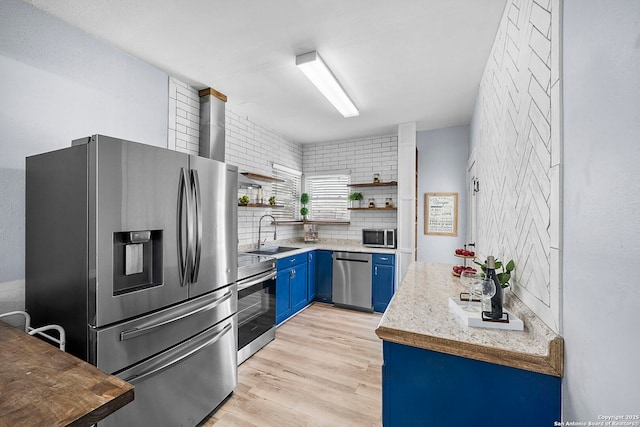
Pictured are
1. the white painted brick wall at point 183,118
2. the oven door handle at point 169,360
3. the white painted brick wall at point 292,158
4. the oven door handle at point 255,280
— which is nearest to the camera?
the oven door handle at point 169,360

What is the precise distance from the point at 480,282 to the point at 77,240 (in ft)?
6.56

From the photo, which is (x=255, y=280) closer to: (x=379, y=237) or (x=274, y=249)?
(x=274, y=249)

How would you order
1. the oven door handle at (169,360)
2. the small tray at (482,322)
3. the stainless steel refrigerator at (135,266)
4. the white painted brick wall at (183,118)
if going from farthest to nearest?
the white painted brick wall at (183,118), the oven door handle at (169,360), the stainless steel refrigerator at (135,266), the small tray at (482,322)

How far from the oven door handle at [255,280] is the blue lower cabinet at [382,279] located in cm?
153

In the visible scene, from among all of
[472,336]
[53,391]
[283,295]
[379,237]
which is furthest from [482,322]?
[379,237]

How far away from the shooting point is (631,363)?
0.61m

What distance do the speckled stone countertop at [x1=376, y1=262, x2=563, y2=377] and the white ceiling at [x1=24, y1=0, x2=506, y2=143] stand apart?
6.13 ft

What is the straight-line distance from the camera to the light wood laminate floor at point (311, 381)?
6.21ft

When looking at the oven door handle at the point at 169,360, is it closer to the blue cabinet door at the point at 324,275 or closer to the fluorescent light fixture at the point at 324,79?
the fluorescent light fixture at the point at 324,79

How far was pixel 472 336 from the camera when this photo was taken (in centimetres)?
109

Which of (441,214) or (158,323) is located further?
(441,214)

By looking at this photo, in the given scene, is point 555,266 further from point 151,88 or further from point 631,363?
point 151,88

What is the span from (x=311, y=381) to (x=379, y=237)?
2.37 metres

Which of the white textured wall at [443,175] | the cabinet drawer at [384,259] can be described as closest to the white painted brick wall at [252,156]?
the cabinet drawer at [384,259]
